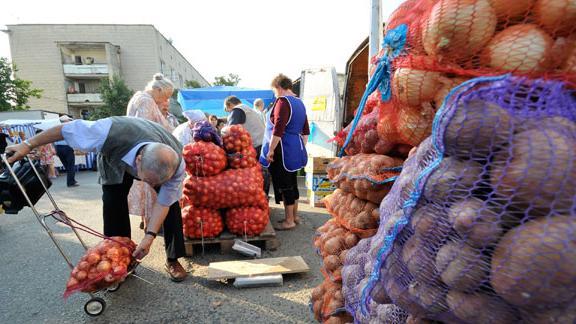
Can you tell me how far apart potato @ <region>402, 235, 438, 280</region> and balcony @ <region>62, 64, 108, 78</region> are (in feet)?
116

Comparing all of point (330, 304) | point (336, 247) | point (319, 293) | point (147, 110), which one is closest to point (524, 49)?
point (336, 247)

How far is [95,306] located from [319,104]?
6118mm

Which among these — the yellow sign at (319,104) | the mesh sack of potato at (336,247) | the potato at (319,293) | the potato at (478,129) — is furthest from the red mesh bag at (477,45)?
the yellow sign at (319,104)

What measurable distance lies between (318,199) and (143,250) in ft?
11.6

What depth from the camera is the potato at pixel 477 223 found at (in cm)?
83

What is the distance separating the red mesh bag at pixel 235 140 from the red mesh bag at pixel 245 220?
73 centimetres

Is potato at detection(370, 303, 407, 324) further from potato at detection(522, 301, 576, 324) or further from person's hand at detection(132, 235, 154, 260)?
person's hand at detection(132, 235, 154, 260)

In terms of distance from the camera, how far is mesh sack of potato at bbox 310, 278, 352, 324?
1.80 meters

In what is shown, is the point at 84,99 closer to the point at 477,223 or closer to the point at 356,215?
the point at 356,215

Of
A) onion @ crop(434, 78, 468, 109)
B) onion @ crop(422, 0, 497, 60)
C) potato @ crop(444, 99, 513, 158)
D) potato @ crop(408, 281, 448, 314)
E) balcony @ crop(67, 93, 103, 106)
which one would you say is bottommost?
potato @ crop(408, 281, 448, 314)

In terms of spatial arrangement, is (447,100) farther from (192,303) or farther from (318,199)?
(318,199)

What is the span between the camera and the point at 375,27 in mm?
3377

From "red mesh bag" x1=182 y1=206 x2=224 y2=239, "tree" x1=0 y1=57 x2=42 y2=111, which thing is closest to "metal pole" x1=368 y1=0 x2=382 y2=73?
"red mesh bag" x1=182 y1=206 x2=224 y2=239

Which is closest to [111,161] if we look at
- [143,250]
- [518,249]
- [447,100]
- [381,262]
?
[143,250]
